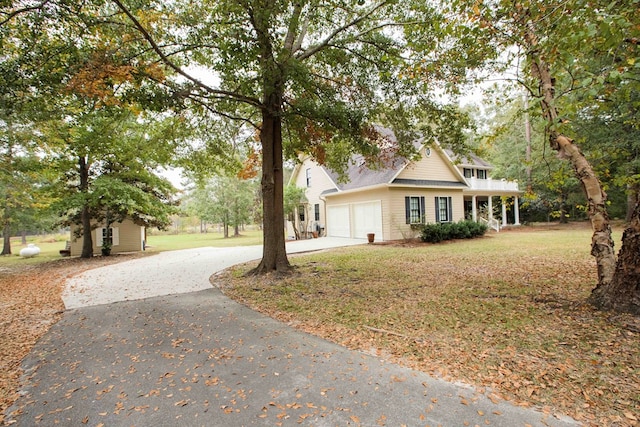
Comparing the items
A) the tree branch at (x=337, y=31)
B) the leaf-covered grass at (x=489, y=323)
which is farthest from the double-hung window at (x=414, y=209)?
the tree branch at (x=337, y=31)

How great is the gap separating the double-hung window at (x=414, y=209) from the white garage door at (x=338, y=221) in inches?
148

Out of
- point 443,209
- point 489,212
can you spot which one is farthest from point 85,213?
point 489,212

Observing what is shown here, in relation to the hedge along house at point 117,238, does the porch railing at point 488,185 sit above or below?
above

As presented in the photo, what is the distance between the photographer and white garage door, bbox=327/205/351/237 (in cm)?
1950

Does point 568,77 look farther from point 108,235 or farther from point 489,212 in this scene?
point 108,235

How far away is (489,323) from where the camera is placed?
4.67 m

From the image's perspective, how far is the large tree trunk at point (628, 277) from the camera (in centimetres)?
435

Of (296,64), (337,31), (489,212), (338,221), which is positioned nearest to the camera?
(296,64)

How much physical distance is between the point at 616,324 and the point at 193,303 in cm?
694

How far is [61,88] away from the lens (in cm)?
604

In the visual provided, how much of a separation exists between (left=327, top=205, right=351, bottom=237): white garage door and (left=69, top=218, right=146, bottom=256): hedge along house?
442 inches

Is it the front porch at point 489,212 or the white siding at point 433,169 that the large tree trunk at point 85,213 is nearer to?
the white siding at point 433,169

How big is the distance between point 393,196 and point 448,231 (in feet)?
10.7

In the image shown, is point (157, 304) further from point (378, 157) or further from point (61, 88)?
point (378, 157)
